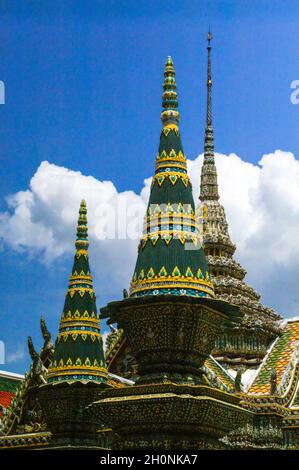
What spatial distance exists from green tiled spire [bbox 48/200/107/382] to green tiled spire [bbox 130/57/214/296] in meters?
5.15

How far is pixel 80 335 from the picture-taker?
1644cm

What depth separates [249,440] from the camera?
1792 centimetres

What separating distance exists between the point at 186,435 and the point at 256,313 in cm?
1311

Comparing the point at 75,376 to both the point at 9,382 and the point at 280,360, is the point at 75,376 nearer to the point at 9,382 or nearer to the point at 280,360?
the point at 280,360

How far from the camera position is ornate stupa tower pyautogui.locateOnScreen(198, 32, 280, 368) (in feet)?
74.1

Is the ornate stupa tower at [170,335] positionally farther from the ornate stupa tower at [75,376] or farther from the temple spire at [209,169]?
the temple spire at [209,169]

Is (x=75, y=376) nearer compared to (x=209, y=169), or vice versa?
(x=75, y=376)

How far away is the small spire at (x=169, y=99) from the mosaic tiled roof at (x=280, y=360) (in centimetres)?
902

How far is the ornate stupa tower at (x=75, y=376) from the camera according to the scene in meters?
16.1

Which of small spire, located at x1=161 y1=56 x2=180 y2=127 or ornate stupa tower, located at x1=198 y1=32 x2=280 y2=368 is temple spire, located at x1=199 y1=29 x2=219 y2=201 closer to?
ornate stupa tower, located at x1=198 y1=32 x2=280 y2=368

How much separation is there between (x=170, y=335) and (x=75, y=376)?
5465 mm

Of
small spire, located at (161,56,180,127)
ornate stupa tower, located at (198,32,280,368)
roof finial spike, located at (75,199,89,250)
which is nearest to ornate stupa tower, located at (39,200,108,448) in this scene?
roof finial spike, located at (75,199,89,250)

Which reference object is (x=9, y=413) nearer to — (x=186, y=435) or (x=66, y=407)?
(x=66, y=407)

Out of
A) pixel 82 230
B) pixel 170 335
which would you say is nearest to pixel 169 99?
pixel 170 335
